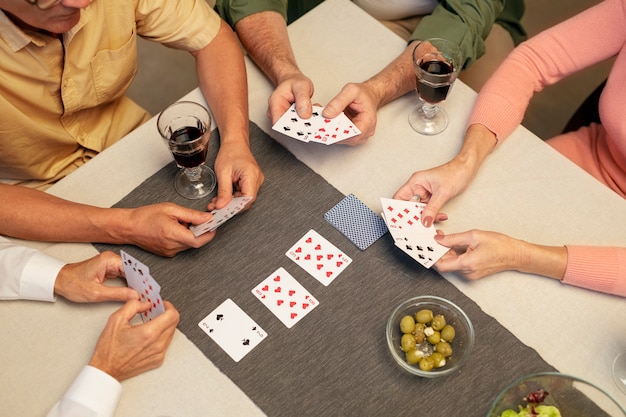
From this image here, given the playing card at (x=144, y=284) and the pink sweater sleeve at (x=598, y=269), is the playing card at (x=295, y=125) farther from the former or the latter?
the pink sweater sleeve at (x=598, y=269)

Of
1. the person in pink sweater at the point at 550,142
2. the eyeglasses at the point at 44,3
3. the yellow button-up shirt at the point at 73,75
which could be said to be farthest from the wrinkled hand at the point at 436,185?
the eyeglasses at the point at 44,3

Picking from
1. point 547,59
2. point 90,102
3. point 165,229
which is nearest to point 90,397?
point 165,229

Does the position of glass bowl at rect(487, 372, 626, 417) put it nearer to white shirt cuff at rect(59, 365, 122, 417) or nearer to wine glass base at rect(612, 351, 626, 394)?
wine glass base at rect(612, 351, 626, 394)

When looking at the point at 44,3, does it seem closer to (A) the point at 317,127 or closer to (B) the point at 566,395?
(A) the point at 317,127

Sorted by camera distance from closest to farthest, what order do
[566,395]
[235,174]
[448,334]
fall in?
1. [566,395]
2. [448,334]
3. [235,174]

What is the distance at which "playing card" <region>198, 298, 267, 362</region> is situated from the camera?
1493 millimetres

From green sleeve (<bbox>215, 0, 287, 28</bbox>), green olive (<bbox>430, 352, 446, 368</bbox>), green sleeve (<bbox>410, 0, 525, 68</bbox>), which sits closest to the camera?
green olive (<bbox>430, 352, 446, 368</bbox>)

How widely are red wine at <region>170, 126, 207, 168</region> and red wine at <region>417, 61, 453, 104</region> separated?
24.3 inches

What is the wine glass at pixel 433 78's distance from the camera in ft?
5.75

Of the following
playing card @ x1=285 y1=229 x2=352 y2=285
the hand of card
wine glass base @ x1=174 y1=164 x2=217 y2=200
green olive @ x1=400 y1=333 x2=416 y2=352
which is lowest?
green olive @ x1=400 y1=333 x2=416 y2=352

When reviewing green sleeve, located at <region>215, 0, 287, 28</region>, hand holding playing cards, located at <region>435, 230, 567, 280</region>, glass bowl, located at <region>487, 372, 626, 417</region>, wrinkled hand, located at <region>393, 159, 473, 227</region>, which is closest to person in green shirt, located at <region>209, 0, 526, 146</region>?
green sleeve, located at <region>215, 0, 287, 28</region>

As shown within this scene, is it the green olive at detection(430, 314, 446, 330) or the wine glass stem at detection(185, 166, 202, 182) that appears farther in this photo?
the wine glass stem at detection(185, 166, 202, 182)

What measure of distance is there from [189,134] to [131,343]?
0.59 meters

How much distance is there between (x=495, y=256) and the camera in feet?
5.07
